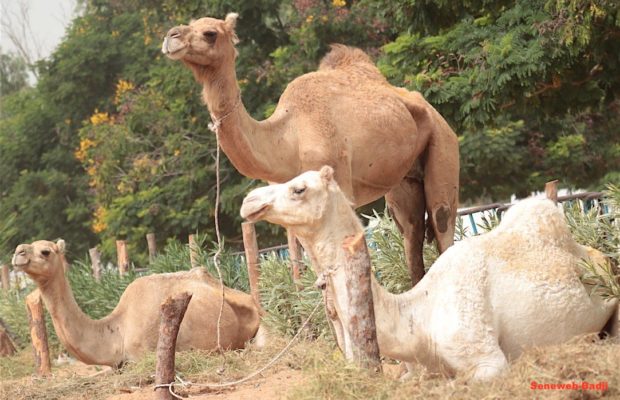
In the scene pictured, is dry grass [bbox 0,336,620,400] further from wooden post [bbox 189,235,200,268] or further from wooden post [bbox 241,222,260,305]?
wooden post [bbox 189,235,200,268]

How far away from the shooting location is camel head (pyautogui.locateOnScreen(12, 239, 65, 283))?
32.3 ft

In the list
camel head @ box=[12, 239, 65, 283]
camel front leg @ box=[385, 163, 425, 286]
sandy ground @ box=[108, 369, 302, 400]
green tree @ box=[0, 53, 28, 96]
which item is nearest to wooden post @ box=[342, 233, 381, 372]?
sandy ground @ box=[108, 369, 302, 400]

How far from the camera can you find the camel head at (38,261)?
9859 mm

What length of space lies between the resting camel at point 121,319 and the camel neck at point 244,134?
316cm

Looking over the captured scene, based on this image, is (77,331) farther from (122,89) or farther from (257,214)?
(122,89)

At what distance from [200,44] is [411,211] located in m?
2.53

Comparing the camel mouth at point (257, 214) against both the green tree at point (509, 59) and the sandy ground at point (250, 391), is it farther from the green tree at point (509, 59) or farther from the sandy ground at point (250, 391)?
the green tree at point (509, 59)

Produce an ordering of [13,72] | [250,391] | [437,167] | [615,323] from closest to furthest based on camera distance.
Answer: [615,323], [250,391], [437,167], [13,72]

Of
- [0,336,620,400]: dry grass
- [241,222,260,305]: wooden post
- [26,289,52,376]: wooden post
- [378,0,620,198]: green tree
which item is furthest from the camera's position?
[26,289,52,376]: wooden post

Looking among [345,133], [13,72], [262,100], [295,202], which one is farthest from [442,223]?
[13,72]

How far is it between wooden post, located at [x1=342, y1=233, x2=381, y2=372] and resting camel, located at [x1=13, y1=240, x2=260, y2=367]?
14.7ft

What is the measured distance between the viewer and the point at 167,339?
23.4ft

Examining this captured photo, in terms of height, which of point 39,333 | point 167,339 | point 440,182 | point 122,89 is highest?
point 122,89

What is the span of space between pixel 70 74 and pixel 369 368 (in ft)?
71.7
